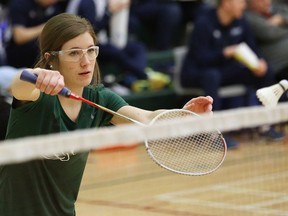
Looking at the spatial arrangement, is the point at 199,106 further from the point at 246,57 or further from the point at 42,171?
the point at 246,57

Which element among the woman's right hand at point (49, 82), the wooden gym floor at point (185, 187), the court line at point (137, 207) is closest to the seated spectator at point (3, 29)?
the wooden gym floor at point (185, 187)

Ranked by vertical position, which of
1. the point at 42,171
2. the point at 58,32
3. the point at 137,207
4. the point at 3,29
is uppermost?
the point at 58,32

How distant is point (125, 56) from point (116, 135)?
7742 millimetres

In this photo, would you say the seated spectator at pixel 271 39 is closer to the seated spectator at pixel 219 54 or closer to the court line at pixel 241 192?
the seated spectator at pixel 219 54

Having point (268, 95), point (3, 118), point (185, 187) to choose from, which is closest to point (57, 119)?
point (268, 95)

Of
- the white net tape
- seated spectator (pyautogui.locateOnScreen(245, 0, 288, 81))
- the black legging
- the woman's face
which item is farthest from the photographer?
seated spectator (pyautogui.locateOnScreen(245, 0, 288, 81))

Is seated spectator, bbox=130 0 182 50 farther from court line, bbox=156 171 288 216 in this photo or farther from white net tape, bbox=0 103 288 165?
white net tape, bbox=0 103 288 165

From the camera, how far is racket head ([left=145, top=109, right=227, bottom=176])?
391 centimetres

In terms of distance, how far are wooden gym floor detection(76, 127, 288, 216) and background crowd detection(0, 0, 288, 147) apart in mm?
1162

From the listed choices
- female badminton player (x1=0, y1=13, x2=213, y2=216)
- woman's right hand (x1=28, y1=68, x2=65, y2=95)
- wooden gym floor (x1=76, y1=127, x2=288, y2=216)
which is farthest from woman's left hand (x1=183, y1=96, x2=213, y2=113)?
wooden gym floor (x1=76, y1=127, x2=288, y2=216)

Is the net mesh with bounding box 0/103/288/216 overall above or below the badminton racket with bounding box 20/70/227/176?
below

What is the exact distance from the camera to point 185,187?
300 inches

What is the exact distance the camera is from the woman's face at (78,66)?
3.82 m

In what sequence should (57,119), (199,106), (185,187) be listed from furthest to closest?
(185,187), (199,106), (57,119)
